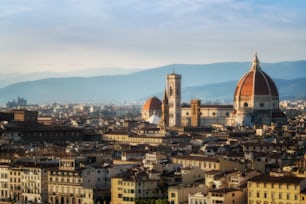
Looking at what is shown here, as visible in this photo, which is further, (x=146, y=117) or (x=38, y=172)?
(x=146, y=117)

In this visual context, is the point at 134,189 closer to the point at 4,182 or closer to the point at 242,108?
the point at 4,182

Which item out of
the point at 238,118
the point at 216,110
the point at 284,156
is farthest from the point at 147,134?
the point at 284,156

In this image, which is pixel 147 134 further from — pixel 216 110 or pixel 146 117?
pixel 146 117

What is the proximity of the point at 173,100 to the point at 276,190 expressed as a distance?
10676 centimetres

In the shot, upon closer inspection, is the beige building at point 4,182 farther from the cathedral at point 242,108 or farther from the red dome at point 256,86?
the red dome at point 256,86

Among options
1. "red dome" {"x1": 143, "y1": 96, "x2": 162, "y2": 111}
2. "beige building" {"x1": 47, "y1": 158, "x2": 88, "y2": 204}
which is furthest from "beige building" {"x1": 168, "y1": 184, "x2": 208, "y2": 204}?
"red dome" {"x1": 143, "y1": 96, "x2": 162, "y2": 111}

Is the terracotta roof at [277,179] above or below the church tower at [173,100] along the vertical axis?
below

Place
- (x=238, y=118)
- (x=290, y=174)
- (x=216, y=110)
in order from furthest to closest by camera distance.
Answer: (x=216, y=110) → (x=238, y=118) → (x=290, y=174)

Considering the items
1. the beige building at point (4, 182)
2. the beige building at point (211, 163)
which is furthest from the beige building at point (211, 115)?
the beige building at point (4, 182)

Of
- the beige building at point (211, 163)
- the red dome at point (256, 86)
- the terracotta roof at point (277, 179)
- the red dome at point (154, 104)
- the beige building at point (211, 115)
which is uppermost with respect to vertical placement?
the red dome at point (256, 86)

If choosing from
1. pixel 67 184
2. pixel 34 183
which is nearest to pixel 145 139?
pixel 34 183

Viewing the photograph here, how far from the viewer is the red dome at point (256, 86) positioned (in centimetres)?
15225

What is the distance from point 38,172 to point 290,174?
21.6 metres

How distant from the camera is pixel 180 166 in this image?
70.7m
